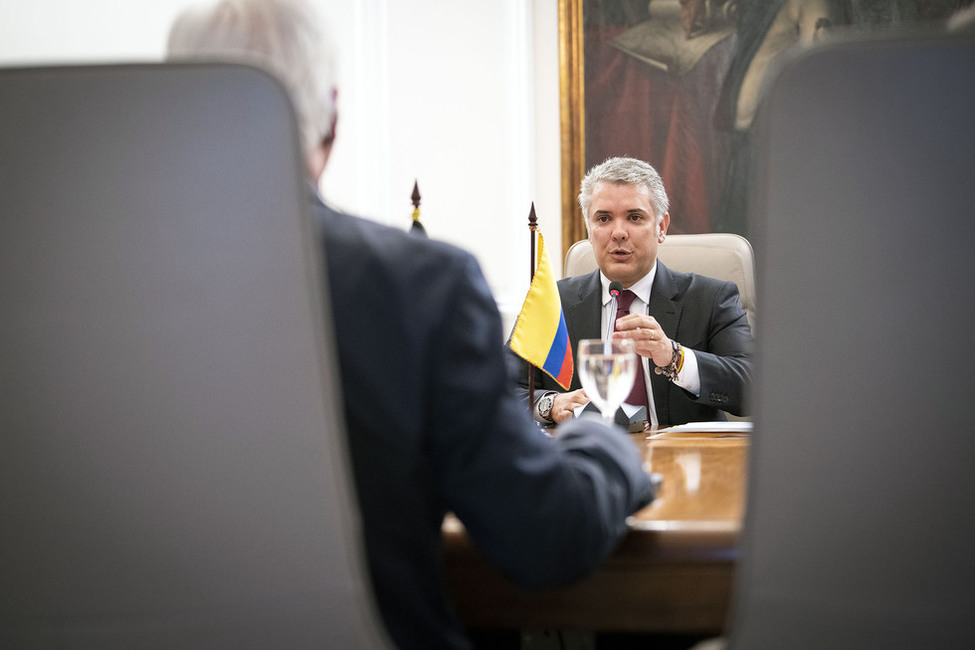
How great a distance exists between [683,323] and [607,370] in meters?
1.50

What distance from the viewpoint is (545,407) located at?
2.50m

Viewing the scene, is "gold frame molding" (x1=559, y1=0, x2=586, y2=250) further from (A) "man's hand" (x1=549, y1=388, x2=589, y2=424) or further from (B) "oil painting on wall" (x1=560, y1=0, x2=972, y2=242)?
(A) "man's hand" (x1=549, y1=388, x2=589, y2=424)

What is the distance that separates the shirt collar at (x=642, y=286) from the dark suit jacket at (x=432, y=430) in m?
2.24

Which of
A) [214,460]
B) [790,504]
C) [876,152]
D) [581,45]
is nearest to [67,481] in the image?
[214,460]

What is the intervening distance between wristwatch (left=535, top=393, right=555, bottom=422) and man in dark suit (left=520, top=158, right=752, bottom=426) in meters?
0.08

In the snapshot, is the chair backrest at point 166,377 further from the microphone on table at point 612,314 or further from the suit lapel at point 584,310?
the suit lapel at point 584,310

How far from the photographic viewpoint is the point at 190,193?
0.70m

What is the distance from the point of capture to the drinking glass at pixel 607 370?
157cm

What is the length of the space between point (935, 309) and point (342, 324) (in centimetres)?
51

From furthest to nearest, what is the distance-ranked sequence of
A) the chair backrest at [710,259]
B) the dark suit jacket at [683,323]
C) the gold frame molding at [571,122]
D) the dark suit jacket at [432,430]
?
the gold frame molding at [571,122] → the chair backrest at [710,259] → the dark suit jacket at [683,323] → the dark suit jacket at [432,430]

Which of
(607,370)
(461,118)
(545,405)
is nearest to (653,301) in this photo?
(545,405)

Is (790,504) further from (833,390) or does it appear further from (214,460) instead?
(214,460)

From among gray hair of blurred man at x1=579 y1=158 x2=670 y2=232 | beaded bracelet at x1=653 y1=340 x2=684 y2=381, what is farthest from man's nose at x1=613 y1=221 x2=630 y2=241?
beaded bracelet at x1=653 y1=340 x2=684 y2=381

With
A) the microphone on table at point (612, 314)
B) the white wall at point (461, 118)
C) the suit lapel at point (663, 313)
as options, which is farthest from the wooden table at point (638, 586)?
the white wall at point (461, 118)
